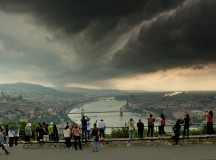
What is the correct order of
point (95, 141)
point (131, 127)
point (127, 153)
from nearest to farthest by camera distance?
point (127, 153)
point (95, 141)
point (131, 127)

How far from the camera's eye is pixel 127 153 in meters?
19.0

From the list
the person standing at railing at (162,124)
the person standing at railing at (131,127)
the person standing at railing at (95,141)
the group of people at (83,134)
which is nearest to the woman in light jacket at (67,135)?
the group of people at (83,134)

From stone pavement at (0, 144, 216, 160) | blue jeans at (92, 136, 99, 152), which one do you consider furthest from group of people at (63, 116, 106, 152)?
stone pavement at (0, 144, 216, 160)

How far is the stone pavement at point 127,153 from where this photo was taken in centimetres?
1751

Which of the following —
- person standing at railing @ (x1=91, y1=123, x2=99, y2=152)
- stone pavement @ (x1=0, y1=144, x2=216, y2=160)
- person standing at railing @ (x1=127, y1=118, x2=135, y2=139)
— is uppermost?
person standing at railing @ (x1=127, y1=118, x2=135, y2=139)

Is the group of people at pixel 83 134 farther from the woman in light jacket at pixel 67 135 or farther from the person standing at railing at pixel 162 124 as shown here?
the person standing at railing at pixel 162 124

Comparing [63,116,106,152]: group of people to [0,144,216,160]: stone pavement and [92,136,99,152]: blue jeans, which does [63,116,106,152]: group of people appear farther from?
[0,144,216,160]: stone pavement

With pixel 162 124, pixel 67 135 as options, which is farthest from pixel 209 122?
pixel 67 135

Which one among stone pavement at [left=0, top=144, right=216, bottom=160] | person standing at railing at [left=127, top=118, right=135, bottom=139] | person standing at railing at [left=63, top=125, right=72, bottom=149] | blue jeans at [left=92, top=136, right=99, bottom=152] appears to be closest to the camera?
stone pavement at [left=0, top=144, right=216, bottom=160]

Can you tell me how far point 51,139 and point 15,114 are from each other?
90856 millimetres

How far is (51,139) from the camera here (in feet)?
Answer: 81.6

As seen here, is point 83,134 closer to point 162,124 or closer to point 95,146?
point 95,146

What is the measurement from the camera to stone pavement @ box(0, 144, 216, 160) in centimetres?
1751

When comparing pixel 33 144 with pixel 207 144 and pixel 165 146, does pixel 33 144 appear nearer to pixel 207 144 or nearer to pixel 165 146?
pixel 165 146
